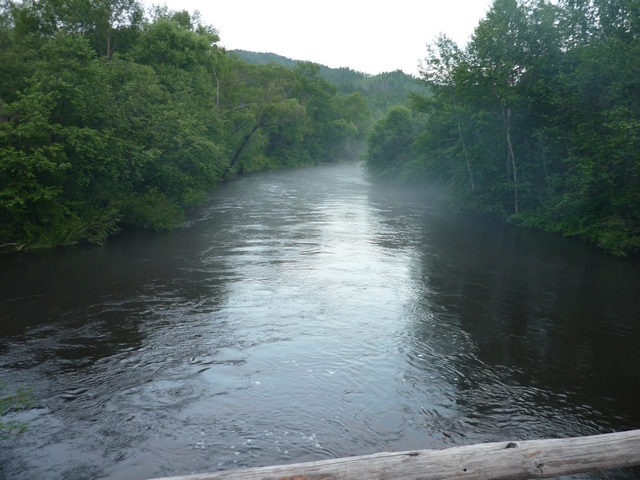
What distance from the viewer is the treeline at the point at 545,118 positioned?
21.1m

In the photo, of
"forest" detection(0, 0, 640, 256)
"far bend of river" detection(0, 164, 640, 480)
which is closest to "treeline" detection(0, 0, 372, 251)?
"forest" detection(0, 0, 640, 256)

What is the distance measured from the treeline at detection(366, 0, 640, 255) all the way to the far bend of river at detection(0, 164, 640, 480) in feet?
13.3

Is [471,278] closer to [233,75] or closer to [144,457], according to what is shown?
[144,457]

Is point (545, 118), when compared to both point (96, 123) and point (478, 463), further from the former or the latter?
point (478, 463)

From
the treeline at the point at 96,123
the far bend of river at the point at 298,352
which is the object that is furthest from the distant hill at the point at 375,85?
the far bend of river at the point at 298,352

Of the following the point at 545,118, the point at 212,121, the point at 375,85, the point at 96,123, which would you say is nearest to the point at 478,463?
the point at 96,123

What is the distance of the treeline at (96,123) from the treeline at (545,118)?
14.0 meters

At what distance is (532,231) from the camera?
26.3m

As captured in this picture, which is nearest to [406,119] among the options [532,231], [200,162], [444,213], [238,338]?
[444,213]

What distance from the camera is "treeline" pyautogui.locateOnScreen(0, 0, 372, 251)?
18.1m

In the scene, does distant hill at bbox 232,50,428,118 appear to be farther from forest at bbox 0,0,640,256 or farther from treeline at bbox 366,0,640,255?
treeline at bbox 366,0,640,255

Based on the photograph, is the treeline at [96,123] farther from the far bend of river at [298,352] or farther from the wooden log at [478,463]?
the wooden log at [478,463]

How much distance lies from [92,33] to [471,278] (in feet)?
94.3

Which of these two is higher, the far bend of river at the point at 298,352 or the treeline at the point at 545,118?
the treeline at the point at 545,118
